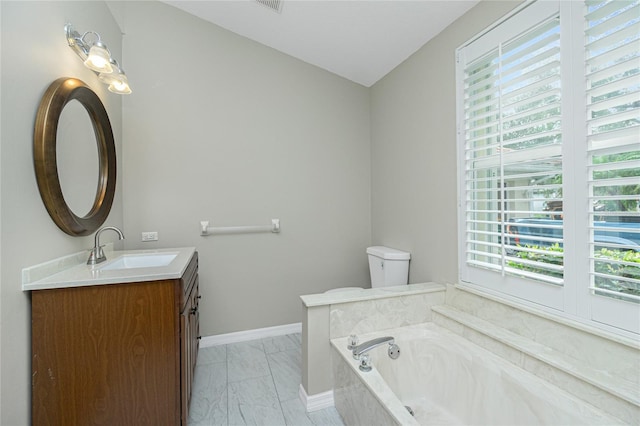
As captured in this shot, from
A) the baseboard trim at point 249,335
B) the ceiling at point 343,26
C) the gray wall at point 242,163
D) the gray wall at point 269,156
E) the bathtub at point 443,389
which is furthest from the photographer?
the baseboard trim at point 249,335

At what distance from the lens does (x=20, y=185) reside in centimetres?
122

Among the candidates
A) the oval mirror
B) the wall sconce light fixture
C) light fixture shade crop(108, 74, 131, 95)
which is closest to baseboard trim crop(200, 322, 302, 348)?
the oval mirror

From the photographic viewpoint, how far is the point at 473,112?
1.84m

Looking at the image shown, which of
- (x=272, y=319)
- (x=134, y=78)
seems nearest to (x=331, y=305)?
(x=272, y=319)

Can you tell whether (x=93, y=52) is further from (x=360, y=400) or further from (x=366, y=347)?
(x=360, y=400)

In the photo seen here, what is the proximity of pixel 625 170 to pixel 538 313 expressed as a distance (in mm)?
738

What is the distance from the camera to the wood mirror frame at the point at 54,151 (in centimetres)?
132

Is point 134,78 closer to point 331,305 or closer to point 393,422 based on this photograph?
point 331,305

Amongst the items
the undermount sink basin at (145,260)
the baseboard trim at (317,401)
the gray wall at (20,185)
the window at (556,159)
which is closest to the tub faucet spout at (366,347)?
the baseboard trim at (317,401)

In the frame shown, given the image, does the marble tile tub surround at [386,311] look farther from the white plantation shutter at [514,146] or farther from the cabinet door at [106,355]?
the cabinet door at [106,355]

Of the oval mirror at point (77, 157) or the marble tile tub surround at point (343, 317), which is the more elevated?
Answer: the oval mirror at point (77, 157)

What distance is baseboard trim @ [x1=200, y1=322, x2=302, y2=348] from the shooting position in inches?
100

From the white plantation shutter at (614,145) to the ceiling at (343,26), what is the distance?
86 cm

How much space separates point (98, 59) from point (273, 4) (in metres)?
1.25
